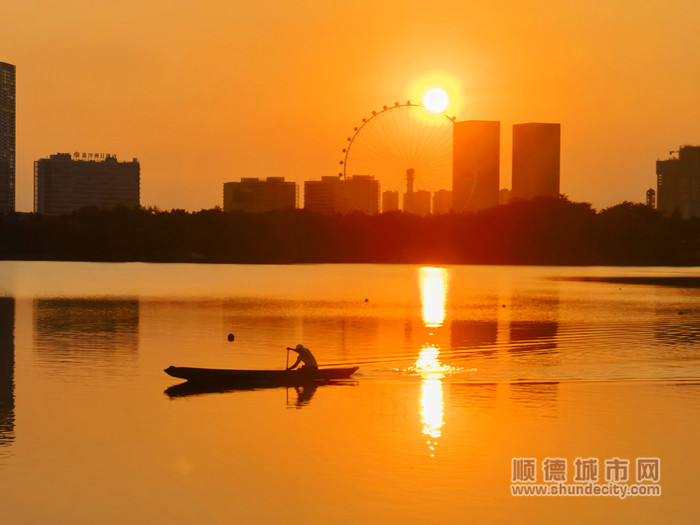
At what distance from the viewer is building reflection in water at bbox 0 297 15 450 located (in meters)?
31.0

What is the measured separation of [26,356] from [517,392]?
23.7 meters

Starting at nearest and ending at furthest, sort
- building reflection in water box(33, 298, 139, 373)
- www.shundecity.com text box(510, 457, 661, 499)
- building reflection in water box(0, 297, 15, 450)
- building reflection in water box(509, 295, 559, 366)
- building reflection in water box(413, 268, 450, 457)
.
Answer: www.shundecity.com text box(510, 457, 661, 499) → building reflection in water box(0, 297, 15, 450) → building reflection in water box(413, 268, 450, 457) → building reflection in water box(33, 298, 139, 373) → building reflection in water box(509, 295, 559, 366)

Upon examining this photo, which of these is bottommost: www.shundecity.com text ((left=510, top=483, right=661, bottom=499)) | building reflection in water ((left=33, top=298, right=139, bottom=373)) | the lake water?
www.shundecity.com text ((left=510, top=483, right=661, bottom=499))

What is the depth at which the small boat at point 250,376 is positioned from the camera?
129 ft

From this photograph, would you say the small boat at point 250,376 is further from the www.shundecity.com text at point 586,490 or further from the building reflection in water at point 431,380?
the www.shundecity.com text at point 586,490

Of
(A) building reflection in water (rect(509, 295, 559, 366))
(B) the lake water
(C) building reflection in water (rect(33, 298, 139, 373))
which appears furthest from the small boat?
(A) building reflection in water (rect(509, 295, 559, 366))

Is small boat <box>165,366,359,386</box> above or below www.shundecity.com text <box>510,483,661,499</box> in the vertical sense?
above

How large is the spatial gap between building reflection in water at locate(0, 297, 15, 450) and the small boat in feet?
19.5

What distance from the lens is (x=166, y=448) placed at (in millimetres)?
29375

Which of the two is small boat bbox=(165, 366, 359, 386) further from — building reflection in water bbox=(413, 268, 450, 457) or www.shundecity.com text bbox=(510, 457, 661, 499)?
www.shundecity.com text bbox=(510, 457, 661, 499)

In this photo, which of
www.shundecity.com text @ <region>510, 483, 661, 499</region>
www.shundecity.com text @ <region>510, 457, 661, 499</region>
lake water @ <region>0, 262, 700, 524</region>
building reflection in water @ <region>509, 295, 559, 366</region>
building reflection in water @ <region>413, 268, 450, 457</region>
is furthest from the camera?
building reflection in water @ <region>509, 295, 559, 366</region>

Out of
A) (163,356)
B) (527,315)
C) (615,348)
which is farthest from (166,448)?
(527,315)

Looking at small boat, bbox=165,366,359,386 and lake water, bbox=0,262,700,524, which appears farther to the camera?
small boat, bbox=165,366,359,386

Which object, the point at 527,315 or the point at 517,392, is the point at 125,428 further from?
the point at 527,315
